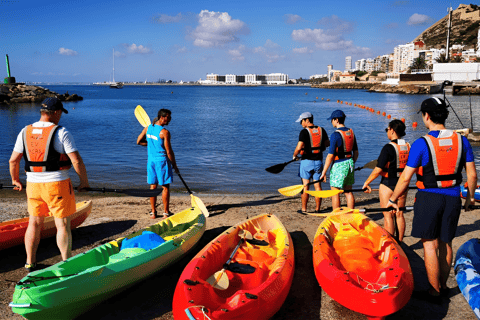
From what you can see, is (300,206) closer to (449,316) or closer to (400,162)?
(400,162)

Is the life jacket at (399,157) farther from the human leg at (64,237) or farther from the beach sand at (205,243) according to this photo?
the human leg at (64,237)

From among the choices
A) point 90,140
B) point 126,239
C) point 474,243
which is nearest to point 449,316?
point 474,243

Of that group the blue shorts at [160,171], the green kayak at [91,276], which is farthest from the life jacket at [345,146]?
the blue shorts at [160,171]

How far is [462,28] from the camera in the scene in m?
149

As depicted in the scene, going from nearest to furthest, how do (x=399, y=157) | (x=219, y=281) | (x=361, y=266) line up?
1. (x=219, y=281)
2. (x=361, y=266)
3. (x=399, y=157)

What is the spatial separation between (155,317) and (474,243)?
4.16 meters

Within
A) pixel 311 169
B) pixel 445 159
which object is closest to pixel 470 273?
pixel 445 159

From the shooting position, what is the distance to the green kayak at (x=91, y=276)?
3.11 metres

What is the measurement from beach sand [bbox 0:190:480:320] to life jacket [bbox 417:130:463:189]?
1.45 meters

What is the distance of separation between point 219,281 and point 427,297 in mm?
2347

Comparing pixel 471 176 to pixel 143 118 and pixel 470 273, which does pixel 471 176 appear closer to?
pixel 470 273

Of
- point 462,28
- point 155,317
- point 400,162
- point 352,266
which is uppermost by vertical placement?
point 462,28

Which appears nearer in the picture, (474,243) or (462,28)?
(474,243)

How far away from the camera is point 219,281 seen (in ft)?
12.2
